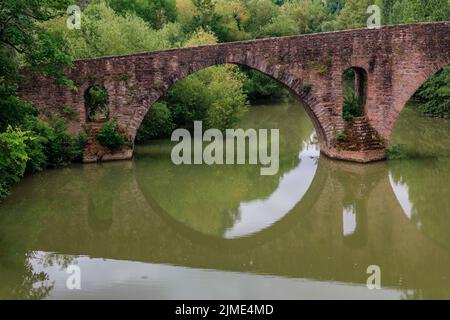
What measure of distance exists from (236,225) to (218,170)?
5.32 meters

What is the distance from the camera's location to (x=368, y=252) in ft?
42.3

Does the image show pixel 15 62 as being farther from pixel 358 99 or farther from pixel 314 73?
pixel 358 99

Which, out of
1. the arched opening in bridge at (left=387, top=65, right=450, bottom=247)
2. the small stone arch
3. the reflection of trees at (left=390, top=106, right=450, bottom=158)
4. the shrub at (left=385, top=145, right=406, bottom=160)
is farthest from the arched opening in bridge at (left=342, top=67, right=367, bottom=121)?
the reflection of trees at (left=390, top=106, right=450, bottom=158)

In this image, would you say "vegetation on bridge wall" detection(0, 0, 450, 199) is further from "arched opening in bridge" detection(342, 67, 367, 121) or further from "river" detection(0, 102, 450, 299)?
"arched opening in bridge" detection(342, 67, 367, 121)

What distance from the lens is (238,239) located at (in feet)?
45.7

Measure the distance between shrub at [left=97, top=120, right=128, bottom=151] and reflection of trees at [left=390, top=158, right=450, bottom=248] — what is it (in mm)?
8277

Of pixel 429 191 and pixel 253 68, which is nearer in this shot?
pixel 429 191

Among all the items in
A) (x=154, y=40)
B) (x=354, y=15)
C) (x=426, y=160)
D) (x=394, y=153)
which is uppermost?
(x=354, y=15)

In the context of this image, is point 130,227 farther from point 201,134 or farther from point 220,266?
point 201,134

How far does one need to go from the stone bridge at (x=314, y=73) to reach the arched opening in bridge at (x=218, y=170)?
179cm

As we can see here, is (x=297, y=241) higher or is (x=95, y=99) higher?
(x=95, y=99)

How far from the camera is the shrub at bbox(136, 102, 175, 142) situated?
23.1 meters

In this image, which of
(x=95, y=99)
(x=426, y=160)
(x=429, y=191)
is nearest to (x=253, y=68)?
(x=95, y=99)

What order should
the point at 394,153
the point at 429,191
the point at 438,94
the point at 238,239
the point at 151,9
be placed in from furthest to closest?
the point at 151,9 < the point at 438,94 < the point at 394,153 < the point at 429,191 < the point at 238,239
